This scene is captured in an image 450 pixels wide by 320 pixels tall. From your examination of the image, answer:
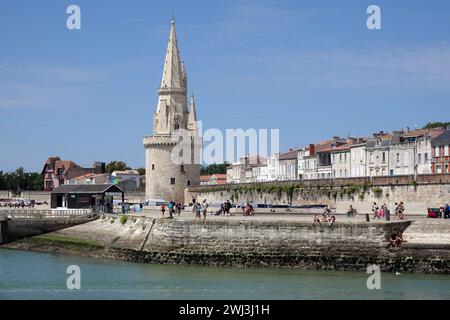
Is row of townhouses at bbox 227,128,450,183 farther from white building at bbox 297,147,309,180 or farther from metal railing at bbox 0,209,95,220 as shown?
metal railing at bbox 0,209,95,220

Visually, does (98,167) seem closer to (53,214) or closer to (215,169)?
(215,169)

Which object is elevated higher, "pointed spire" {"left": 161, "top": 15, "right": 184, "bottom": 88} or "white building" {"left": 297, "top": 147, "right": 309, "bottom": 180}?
"pointed spire" {"left": 161, "top": 15, "right": 184, "bottom": 88}

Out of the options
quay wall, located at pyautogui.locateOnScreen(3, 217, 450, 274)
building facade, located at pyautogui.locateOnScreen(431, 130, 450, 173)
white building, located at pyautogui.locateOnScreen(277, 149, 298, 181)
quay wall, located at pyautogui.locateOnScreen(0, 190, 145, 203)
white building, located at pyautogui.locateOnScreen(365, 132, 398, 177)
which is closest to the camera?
quay wall, located at pyautogui.locateOnScreen(3, 217, 450, 274)

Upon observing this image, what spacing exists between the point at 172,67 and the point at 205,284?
45294 millimetres

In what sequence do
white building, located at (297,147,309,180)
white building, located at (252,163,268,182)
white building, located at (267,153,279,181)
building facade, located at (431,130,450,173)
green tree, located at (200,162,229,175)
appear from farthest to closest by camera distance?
green tree, located at (200,162,229,175) → white building, located at (252,163,268,182) → white building, located at (267,153,279,181) → white building, located at (297,147,309,180) → building facade, located at (431,130,450,173)

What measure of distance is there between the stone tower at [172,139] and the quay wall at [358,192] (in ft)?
20.5

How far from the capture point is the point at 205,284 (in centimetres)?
3067

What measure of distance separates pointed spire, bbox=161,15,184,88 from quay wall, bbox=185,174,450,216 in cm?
1143

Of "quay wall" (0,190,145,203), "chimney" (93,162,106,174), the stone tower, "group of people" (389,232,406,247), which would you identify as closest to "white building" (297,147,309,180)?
the stone tower

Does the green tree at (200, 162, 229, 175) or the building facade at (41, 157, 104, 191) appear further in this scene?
the green tree at (200, 162, 229, 175)

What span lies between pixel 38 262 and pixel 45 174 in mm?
99901

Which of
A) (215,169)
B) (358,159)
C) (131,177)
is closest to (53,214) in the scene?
(358,159)

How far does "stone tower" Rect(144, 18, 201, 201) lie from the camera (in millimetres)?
73375
